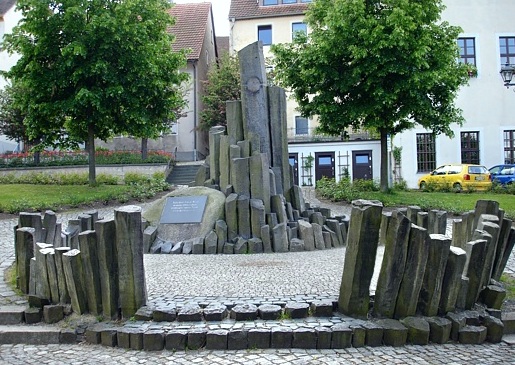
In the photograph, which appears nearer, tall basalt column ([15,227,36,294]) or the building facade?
tall basalt column ([15,227,36,294])

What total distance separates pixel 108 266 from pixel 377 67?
1611 cm

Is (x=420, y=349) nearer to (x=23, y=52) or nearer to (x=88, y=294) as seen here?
(x=88, y=294)

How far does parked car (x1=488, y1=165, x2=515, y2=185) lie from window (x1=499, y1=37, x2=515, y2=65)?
8424 mm

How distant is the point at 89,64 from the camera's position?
20.4 meters

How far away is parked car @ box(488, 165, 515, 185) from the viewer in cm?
2855

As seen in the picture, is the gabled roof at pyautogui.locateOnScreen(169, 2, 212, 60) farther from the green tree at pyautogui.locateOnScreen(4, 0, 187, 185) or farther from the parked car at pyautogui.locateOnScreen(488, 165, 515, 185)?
the parked car at pyautogui.locateOnScreen(488, 165, 515, 185)

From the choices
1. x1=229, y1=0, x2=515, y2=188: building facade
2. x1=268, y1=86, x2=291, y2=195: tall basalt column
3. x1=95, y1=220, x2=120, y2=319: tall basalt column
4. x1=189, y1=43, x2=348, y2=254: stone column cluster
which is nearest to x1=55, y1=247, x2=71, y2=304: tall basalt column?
x1=95, y1=220, x2=120, y2=319: tall basalt column

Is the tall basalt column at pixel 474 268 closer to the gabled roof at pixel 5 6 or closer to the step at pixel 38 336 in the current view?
the step at pixel 38 336

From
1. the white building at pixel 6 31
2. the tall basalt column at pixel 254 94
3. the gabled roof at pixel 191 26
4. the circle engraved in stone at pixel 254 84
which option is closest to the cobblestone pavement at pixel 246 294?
the tall basalt column at pixel 254 94

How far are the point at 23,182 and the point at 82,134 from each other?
6.36 m

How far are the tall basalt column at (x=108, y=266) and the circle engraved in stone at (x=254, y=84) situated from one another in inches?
282

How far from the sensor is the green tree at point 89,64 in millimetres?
20344

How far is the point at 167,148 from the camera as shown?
124 feet

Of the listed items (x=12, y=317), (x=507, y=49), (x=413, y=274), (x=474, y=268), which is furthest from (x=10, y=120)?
(x=507, y=49)
